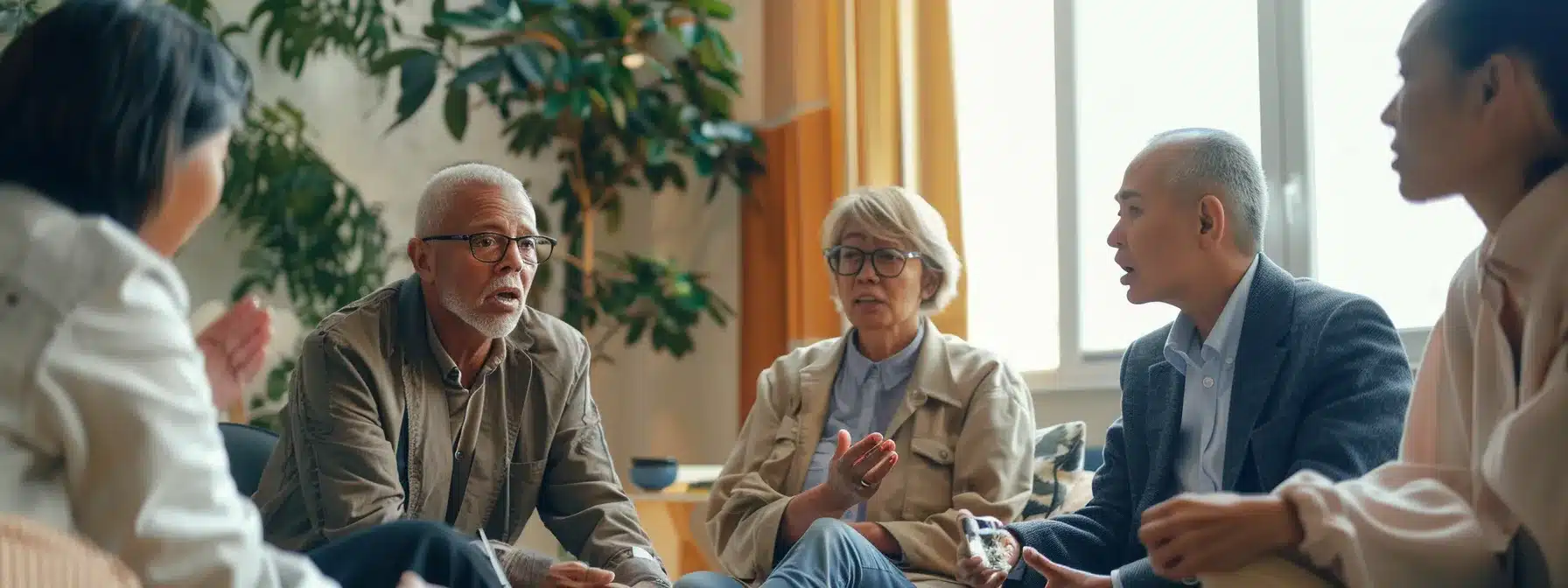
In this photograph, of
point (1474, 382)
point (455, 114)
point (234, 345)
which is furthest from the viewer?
point (455, 114)

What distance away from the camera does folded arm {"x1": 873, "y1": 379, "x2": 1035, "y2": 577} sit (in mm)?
2459

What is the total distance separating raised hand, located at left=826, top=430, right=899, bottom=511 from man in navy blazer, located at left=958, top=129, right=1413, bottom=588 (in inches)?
7.8

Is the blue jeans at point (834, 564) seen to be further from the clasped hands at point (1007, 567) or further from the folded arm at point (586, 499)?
the folded arm at point (586, 499)

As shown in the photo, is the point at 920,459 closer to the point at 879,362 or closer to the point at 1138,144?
the point at 879,362

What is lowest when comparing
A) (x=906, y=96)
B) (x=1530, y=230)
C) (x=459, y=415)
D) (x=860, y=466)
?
(x=860, y=466)

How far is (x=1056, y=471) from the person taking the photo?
2.74 meters

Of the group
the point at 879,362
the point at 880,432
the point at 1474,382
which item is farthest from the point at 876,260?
the point at 1474,382

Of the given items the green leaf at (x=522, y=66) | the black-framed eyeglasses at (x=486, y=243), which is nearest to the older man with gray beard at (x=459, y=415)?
the black-framed eyeglasses at (x=486, y=243)

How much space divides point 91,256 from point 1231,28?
10.0ft

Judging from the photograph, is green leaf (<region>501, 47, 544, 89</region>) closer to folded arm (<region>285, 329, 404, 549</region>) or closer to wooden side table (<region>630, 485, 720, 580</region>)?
wooden side table (<region>630, 485, 720, 580</region>)

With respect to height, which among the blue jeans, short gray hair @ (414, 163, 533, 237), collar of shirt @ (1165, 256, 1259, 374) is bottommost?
the blue jeans

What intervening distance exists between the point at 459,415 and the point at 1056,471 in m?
1.15

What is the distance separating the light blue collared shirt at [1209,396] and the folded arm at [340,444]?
1271 mm

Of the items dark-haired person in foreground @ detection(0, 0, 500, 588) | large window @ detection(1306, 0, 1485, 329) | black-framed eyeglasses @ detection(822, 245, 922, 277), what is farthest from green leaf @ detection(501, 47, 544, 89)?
dark-haired person in foreground @ detection(0, 0, 500, 588)
